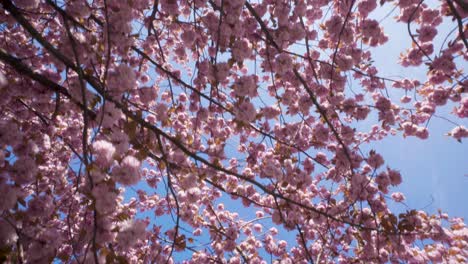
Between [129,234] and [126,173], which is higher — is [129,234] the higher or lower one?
the lower one

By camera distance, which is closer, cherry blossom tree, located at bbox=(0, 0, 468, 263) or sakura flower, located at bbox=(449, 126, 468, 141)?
cherry blossom tree, located at bbox=(0, 0, 468, 263)

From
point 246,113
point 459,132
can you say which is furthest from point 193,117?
point 459,132

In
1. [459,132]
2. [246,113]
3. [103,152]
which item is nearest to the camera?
[103,152]

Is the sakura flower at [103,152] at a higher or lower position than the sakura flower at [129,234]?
higher

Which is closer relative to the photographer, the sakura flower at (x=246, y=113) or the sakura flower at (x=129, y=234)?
the sakura flower at (x=129, y=234)

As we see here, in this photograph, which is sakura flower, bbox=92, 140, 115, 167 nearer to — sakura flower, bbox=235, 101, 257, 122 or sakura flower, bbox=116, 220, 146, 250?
sakura flower, bbox=116, 220, 146, 250

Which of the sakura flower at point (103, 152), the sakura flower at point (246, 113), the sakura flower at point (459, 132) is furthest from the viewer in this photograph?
the sakura flower at point (459, 132)

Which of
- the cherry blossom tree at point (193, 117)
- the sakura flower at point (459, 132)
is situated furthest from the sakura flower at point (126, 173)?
the sakura flower at point (459, 132)

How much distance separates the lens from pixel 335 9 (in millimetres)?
4188

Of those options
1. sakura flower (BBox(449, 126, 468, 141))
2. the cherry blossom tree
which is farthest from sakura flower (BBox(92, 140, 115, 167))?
sakura flower (BBox(449, 126, 468, 141))

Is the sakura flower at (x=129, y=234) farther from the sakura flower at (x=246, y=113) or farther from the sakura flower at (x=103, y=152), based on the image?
the sakura flower at (x=246, y=113)

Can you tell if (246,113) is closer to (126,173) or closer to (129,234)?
(126,173)

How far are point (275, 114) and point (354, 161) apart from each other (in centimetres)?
127

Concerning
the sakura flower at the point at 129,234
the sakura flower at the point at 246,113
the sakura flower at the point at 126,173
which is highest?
the sakura flower at the point at 246,113
